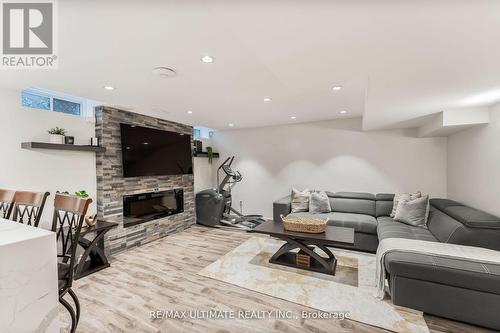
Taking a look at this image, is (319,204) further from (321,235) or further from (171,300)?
(171,300)

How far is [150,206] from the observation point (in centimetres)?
414

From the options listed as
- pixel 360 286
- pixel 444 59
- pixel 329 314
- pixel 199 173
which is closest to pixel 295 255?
pixel 360 286

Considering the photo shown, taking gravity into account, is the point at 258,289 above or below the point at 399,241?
below

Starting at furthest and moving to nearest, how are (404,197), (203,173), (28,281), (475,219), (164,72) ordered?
(203,173) → (404,197) → (475,219) → (164,72) → (28,281)

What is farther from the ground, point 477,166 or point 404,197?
point 477,166

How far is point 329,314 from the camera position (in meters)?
2.01

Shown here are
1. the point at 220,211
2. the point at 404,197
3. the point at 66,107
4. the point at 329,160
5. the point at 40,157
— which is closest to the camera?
the point at 40,157

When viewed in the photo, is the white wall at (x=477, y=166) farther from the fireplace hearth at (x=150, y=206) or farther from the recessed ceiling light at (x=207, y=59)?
the fireplace hearth at (x=150, y=206)

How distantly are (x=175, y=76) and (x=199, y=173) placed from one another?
346cm

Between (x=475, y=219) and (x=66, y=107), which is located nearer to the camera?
(x=475, y=219)

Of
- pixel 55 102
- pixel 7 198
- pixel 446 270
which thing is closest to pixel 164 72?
pixel 7 198

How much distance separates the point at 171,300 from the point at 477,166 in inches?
165

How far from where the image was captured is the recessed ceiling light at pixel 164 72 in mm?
2115

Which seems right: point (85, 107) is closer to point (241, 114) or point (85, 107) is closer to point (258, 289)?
point (241, 114)
